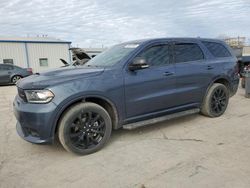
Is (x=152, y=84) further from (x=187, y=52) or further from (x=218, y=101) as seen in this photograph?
(x=218, y=101)

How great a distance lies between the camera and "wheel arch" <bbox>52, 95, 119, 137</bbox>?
3.43 meters

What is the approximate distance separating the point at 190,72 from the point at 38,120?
3034mm

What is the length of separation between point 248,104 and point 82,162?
5364 millimetres

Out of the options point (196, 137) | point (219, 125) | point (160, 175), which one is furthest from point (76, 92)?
point (219, 125)

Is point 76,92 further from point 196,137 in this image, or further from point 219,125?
point 219,125

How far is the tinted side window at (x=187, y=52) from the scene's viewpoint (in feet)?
15.6

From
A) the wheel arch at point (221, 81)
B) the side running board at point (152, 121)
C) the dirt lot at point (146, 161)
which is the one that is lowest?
the dirt lot at point (146, 161)

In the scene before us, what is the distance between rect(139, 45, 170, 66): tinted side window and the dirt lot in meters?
1.33

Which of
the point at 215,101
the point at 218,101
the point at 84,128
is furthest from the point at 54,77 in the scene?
the point at 218,101

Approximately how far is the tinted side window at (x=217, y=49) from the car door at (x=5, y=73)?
13.0 m

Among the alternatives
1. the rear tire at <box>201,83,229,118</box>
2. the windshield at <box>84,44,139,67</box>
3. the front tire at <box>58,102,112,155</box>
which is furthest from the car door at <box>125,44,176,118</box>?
the rear tire at <box>201,83,229,118</box>

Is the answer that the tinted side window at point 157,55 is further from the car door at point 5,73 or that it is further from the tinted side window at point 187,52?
the car door at point 5,73

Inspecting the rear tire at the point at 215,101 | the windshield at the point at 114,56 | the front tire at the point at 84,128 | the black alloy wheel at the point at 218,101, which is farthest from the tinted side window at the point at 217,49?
the front tire at the point at 84,128

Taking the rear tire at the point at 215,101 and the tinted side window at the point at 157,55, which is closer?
the tinted side window at the point at 157,55
